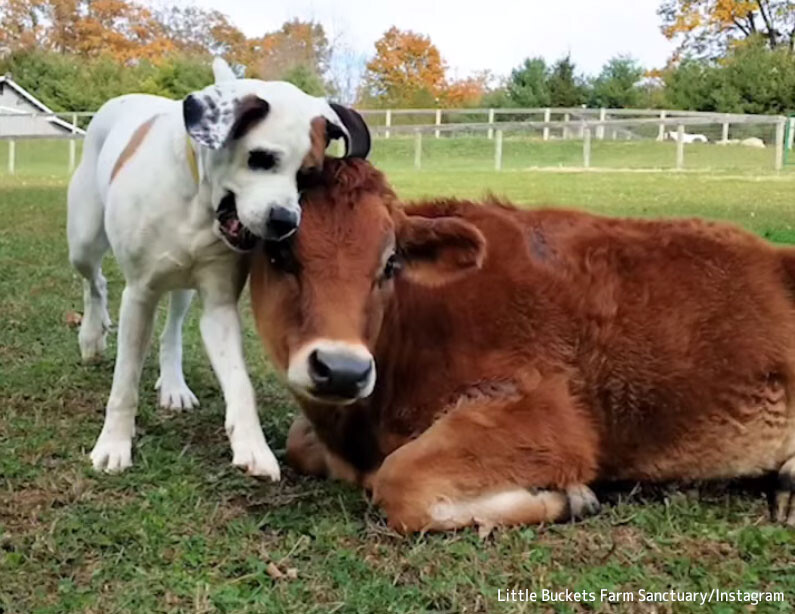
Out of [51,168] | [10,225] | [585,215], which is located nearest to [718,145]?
[51,168]

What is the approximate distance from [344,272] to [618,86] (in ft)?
144

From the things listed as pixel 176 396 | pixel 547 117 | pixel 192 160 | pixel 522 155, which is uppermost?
pixel 192 160

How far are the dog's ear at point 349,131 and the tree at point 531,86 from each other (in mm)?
42344

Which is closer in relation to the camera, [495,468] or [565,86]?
[495,468]

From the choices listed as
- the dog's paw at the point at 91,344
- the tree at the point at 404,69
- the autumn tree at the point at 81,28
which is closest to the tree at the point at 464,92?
the tree at the point at 404,69

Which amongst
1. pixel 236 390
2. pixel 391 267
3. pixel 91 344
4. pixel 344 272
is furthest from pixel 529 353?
pixel 91 344

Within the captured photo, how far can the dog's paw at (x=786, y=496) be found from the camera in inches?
131

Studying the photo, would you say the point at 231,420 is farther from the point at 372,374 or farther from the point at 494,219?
the point at 494,219

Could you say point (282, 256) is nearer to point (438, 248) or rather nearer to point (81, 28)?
point (438, 248)

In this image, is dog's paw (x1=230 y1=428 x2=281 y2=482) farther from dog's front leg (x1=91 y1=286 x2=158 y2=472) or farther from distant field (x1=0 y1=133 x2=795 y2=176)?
distant field (x1=0 y1=133 x2=795 y2=176)

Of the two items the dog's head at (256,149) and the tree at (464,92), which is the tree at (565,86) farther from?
the dog's head at (256,149)

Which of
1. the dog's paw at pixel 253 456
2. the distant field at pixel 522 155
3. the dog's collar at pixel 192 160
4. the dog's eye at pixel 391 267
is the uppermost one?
the dog's collar at pixel 192 160

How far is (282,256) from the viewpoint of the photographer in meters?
3.21

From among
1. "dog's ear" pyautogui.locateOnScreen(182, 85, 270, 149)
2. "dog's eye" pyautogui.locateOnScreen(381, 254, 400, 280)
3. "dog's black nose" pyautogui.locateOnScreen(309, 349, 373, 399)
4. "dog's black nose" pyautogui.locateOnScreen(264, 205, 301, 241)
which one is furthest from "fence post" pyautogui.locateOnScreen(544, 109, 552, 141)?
"dog's black nose" pyautogui.locateOnScreen(309, 349, 373, 399)
